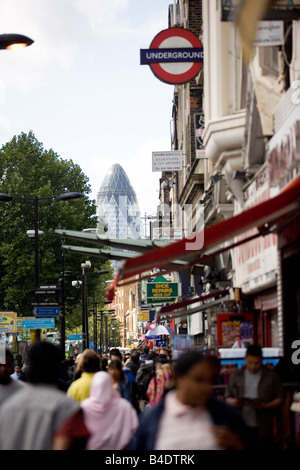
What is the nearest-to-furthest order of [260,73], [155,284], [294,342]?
[294,342]
[260,73]
[155,284]

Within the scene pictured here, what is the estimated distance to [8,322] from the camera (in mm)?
51594

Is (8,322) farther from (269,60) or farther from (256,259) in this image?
(269,60)

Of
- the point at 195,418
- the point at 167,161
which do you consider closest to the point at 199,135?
the point at 167,161

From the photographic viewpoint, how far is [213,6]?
1900 centimetres

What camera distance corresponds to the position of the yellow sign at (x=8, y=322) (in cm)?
5153

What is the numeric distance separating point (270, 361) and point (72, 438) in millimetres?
7416

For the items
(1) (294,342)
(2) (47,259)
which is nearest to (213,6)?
(1) (294,342)

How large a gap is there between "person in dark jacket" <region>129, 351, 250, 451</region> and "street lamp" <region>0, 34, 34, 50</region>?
28.7 feet

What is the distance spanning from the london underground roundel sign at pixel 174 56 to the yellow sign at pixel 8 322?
3096 cm

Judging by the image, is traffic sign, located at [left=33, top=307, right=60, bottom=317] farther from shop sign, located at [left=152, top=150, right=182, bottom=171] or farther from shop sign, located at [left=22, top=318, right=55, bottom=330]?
shop sign, located at [left=152, top=150, right=182, bottom=171]

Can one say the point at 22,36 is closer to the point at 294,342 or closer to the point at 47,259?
the point at 294,342

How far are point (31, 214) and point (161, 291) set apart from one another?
19747mm

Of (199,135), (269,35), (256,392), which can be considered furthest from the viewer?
(199,135)
